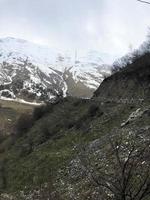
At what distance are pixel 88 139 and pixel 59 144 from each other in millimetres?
5623

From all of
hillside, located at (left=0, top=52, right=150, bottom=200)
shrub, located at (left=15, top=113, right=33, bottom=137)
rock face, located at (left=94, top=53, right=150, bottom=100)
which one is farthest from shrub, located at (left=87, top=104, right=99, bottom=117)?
shrub, located at (left=15, top=113, right=33, bottom=137)

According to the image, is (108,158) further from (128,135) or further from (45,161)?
(45,161)

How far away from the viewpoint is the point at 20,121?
80375 mm

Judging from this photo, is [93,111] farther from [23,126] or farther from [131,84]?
[23,126]

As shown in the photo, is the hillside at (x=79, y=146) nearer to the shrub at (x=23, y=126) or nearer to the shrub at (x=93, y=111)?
the shrub at (x=93, y=111)

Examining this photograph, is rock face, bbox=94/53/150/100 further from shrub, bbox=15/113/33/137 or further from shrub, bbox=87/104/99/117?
shrub, bbox=15/113/33/137

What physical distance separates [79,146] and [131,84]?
2533cm

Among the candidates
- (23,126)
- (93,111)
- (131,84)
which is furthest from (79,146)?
(23,126)

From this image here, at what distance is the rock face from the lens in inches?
2400

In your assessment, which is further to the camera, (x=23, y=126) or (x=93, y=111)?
(x=23, y=126)

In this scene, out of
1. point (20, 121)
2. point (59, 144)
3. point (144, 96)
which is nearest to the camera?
point (59, 144)

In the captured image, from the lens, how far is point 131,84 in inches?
2566

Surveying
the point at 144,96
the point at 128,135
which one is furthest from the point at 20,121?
the point at 128,135

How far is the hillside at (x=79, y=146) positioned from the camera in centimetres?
2802
